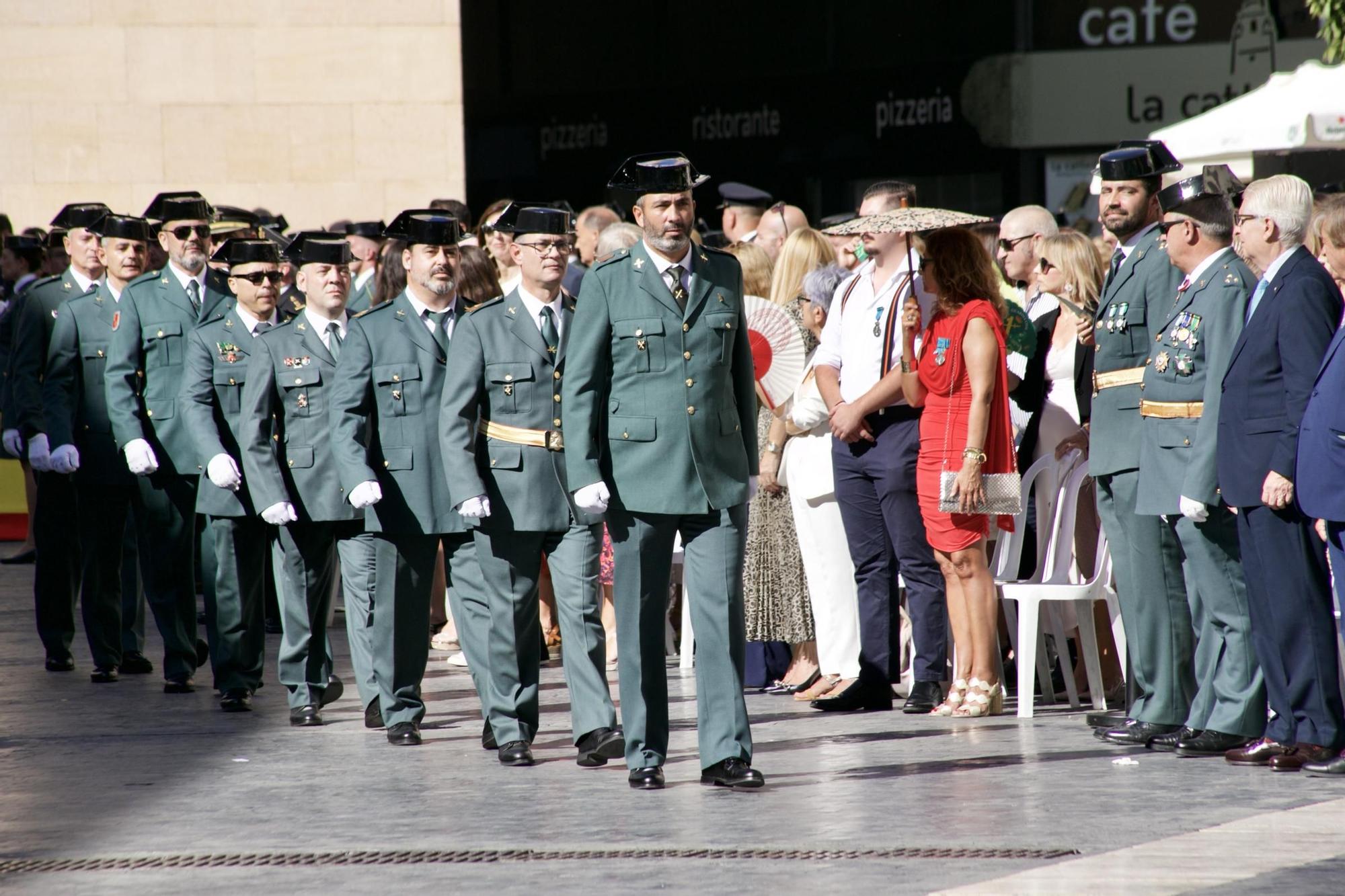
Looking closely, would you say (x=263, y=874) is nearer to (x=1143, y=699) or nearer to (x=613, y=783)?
→ (x=613, y=783)

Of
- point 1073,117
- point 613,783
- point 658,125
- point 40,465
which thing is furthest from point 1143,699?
point 658,125

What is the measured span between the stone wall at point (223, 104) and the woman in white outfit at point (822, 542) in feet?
27.1

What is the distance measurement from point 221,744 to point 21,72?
32.0 feet

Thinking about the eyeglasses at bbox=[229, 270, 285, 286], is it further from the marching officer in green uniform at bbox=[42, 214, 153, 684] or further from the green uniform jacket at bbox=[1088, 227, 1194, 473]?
the green uniform jacket at bbox=[1088, 227, 1194, 473]

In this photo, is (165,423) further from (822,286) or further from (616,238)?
(822,286)

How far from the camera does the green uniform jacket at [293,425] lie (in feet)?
28.9

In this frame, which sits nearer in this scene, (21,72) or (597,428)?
(597,428)

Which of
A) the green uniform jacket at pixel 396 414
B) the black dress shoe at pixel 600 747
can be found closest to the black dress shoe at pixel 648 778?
the black dress shoe at pixel 600 747

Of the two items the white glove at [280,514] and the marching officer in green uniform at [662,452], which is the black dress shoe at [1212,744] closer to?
the marching officer in green uniform at [662,452]

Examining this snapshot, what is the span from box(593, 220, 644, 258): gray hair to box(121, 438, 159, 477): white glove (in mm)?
2416

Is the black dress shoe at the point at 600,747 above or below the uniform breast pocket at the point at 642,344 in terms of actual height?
below

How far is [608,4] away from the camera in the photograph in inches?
1047

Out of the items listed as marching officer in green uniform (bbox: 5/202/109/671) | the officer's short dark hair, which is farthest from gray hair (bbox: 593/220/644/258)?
marching officer in green uniform (bbox: 5/202/109/671)

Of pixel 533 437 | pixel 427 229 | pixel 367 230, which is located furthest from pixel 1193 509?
pixel 367 230
